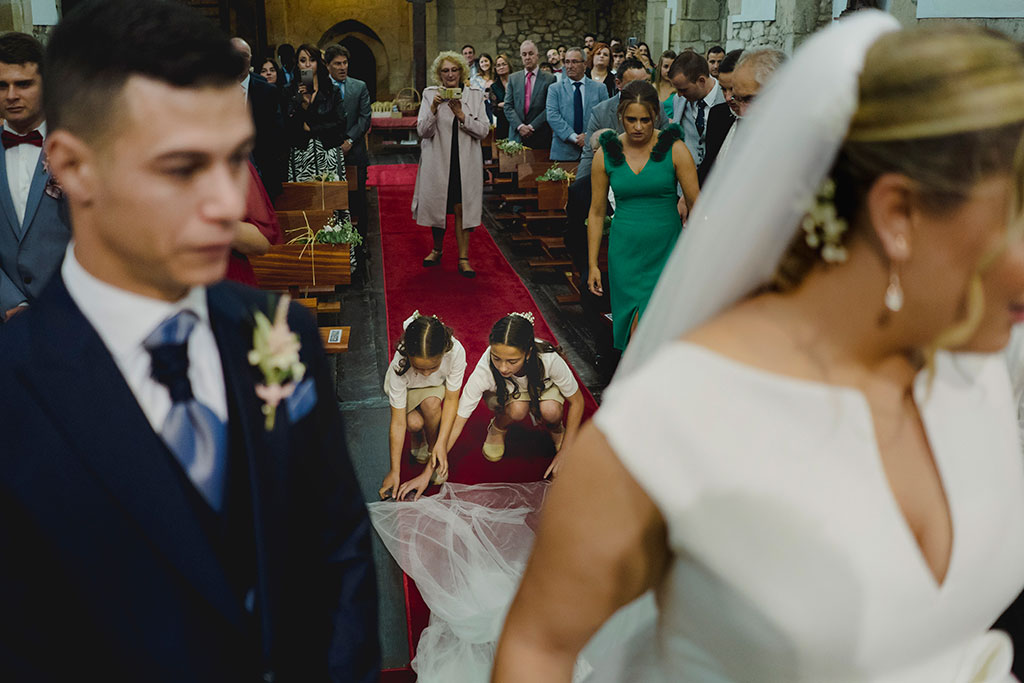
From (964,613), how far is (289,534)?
89cm

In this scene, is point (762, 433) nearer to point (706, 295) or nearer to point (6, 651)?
point (706, 295)

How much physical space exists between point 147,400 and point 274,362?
15 cm

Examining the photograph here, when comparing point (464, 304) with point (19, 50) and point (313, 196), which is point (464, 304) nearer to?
point (313, 196)

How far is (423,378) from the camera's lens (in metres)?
4.04

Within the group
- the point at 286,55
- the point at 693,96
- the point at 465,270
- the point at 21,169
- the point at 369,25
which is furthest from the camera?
the point at 369,25

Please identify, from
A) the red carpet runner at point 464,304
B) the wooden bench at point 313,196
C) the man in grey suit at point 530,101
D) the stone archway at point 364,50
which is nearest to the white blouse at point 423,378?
the red carpet runner at point 464,304

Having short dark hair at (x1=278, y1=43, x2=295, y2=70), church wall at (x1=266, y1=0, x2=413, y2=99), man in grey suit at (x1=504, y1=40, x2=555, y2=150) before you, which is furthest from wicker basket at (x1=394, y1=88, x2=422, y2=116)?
man in grey suit at (x1=504, y1=40, x2=555, y2=150)

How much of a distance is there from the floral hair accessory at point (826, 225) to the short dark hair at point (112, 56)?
0.70 metres

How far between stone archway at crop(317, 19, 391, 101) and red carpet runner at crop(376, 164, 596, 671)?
1032 centimetres

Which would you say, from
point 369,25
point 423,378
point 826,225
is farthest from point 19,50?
point 369,25

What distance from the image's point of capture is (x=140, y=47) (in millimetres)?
883

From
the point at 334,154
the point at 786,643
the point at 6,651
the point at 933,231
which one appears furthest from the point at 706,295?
the point at 334,154

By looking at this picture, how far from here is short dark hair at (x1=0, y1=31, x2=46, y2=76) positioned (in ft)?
8.91

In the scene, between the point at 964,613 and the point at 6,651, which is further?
the point at 964,613
